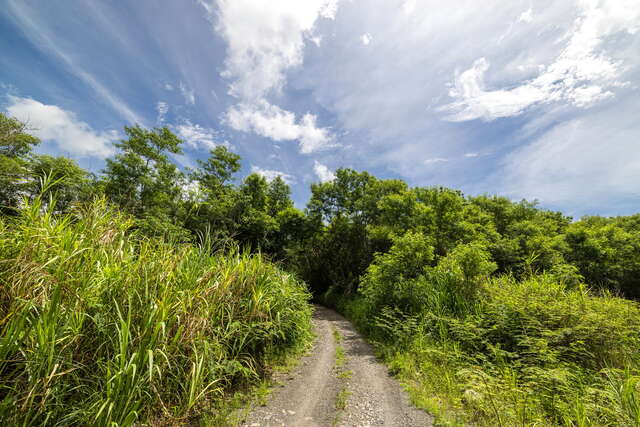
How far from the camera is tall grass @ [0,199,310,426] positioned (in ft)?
6.47

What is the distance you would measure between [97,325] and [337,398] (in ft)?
12.4

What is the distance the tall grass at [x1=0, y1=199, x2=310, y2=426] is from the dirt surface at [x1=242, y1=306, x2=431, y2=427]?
104 cm

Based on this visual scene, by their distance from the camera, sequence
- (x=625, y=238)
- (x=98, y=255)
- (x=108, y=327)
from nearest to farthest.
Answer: (x=108, y=327) < (x=98, y=255) < (x=625, y=238)

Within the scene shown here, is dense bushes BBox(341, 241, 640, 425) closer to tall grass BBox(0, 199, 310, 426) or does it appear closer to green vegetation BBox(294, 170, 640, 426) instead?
green vegetation BBox(294, 170, 640, 426)

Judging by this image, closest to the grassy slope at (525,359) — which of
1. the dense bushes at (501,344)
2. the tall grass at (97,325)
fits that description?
the dense bushes at (501,344)

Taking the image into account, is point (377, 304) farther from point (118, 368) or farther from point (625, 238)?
point (625, 238)

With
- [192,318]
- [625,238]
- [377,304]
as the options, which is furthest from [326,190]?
[625,238]

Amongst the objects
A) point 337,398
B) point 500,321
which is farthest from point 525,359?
point 337,398

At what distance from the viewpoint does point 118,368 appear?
7.31 ft

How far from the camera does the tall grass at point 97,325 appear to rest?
6.47 ft

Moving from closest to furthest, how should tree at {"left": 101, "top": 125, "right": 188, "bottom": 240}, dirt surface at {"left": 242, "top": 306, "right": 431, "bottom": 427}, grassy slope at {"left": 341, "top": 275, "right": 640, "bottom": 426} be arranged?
grassy slope at {"left": 341, "top": 275, "right": 640, "bottom": 426} < dirt surface at {"left": 242, "top": 306, "right": 431, "bottom": 427} < tree at {"left": 101, "top": 125, "right": 188, "bottom": 240}

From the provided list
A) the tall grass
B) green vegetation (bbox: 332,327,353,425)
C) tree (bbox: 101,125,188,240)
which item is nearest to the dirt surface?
green vegetation (bbox: 332,327,353,425)

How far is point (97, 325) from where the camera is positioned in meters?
2.44

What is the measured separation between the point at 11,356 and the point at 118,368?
803 millimetres
